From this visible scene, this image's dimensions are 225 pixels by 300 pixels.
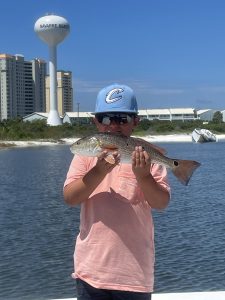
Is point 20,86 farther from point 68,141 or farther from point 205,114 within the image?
point 68,141

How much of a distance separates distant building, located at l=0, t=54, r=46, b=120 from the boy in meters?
150

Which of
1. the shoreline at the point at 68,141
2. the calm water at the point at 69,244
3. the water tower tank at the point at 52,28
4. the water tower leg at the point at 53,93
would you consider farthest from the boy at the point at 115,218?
the water tower tank at the point at 52,28

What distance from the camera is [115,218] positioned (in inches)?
111

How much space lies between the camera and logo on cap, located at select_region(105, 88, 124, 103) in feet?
9.52

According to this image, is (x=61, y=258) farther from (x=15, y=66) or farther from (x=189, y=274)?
(x=15, y=66)

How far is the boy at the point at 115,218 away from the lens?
9.12 ft

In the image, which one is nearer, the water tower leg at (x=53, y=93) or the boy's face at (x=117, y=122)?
the boy's face at (x=117, y=122)

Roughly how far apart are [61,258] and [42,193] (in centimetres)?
1273

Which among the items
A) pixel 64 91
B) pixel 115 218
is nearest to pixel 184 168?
pixel 115 218

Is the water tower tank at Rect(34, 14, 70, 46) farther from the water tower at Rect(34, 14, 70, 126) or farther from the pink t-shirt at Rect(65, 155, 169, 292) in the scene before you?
the pink t-shirt at Rect(65, 155, 169, 292)

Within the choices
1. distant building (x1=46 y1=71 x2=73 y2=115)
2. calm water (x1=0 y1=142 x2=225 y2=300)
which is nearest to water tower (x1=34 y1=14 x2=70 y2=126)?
distant building (x1=46 y1=71 x2=73 y2=115)

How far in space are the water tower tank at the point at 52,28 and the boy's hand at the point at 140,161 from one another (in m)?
122

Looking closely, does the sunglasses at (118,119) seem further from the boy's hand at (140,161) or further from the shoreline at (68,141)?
the shoreline at (68,141)

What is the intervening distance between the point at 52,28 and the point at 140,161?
121760 millimetres
